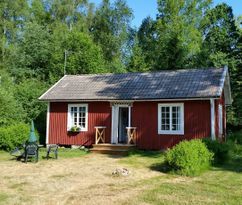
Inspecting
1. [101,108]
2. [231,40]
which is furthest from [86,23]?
[101,108]

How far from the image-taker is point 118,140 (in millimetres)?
18391

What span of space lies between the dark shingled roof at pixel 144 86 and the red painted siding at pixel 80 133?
63cm

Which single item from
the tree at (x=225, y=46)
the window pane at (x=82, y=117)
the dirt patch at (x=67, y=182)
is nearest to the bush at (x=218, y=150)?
the dirt patch at (x=67, y=182)

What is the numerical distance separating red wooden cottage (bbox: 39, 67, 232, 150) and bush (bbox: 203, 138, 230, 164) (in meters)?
2.78

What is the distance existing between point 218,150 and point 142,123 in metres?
5.33

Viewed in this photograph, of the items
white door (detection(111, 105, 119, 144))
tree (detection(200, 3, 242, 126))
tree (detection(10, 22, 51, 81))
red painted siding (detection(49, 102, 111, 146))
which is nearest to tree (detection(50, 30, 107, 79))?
tree (detection(10, 22, 51, 81))

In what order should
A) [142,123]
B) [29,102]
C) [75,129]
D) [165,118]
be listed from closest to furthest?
[165,118]
[142,123]
[75,129]
[29,102]

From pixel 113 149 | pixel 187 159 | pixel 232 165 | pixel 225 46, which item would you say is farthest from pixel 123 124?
pixel 225 46

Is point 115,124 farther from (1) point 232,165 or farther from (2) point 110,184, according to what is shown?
(2) point 110,184

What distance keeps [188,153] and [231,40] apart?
83.2ft

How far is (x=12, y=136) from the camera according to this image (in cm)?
1775

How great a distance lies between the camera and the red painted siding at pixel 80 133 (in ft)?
59.5

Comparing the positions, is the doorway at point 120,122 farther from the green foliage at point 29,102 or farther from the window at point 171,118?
the green foliage at point 29,102

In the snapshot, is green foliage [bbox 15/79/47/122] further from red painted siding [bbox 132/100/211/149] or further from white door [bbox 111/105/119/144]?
red painted siding [bbox 132/100/211/149]
